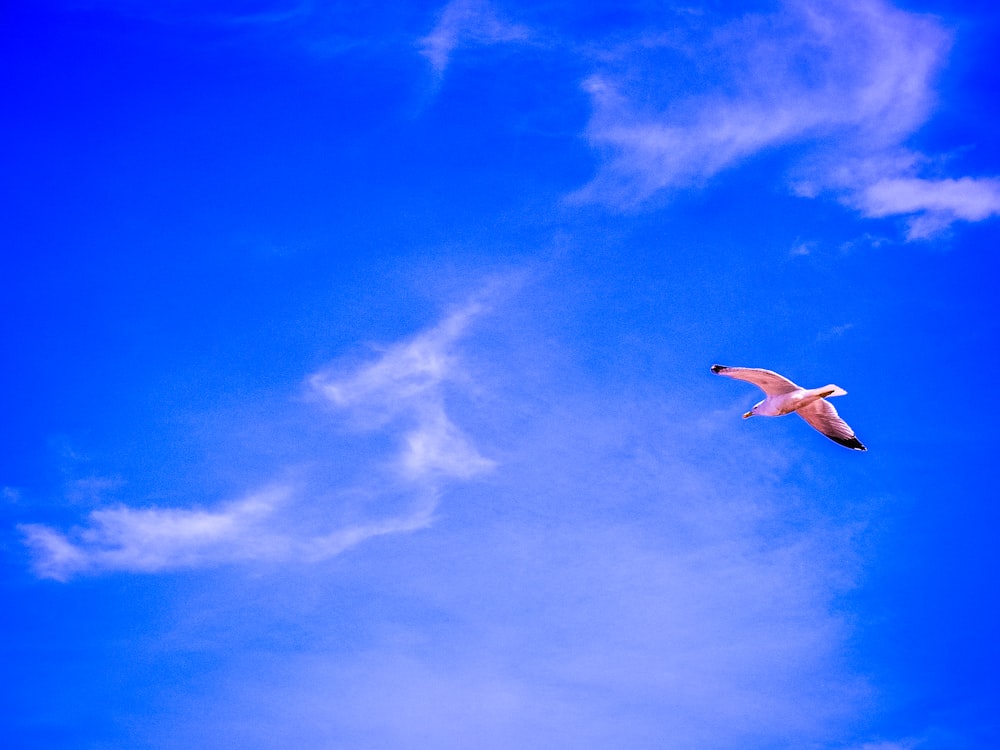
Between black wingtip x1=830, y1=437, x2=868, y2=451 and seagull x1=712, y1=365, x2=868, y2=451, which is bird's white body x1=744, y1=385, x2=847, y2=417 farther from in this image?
black wingtip x1=830, y1=437, x2=868, y2=451

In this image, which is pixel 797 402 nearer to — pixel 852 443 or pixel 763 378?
pixel 763 378

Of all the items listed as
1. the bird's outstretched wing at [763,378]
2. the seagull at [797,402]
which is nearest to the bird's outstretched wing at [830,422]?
the seagull at [797,402]

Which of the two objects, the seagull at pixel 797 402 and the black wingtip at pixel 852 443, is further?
the black wingtip at pixel 852 443

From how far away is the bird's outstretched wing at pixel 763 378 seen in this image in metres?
29.7

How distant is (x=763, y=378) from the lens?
30.4 meters

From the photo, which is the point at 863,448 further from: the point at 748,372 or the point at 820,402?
the point at 748,372

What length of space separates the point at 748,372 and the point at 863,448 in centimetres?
445

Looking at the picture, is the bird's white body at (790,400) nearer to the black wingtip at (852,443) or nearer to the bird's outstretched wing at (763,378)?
the bird's outstretched wing at (763,378)

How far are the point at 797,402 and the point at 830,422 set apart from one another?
191 centimetres

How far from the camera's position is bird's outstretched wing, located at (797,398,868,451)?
31.6 meters

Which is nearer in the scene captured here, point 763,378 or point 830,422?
point 763,378

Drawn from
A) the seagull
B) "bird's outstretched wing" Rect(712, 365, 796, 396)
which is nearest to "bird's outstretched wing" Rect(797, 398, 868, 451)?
the seagull

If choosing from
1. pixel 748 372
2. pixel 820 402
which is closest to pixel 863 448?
pixel 820 402

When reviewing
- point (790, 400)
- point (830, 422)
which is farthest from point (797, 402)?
point (830, 422)
